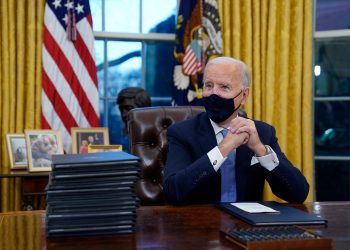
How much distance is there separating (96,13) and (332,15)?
71.9 inches

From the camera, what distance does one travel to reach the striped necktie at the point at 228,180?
6.61 feet

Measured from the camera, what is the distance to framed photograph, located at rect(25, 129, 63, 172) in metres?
3.24

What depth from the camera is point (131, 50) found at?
4.08 m

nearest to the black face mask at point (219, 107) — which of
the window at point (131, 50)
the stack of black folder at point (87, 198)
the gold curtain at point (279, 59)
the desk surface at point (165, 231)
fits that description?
the desk surface at point (165, 231)

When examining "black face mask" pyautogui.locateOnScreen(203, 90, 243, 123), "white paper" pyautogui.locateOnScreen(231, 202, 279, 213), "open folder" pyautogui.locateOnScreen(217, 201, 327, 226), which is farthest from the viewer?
"black face mask" pyautogui.locateOnScreen(203, 90, 243, 123)

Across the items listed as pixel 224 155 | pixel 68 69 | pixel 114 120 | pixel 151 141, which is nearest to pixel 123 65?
pixel 114 120

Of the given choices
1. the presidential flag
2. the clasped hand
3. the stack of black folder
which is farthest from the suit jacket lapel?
the presidential flag

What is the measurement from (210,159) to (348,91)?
2.57 meters

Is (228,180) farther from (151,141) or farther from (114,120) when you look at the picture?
(114,120)

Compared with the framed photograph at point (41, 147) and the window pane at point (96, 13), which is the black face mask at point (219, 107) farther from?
the window pane at point (96, 13)

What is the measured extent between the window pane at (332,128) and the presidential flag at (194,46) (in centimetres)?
102

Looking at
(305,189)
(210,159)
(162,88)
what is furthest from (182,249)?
→ (162,88)

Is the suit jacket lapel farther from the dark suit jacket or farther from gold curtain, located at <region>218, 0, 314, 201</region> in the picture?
gold curtain, located at <region>218, 0, 314, 201</region>

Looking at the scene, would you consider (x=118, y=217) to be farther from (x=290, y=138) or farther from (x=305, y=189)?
(x=290, y=138)
